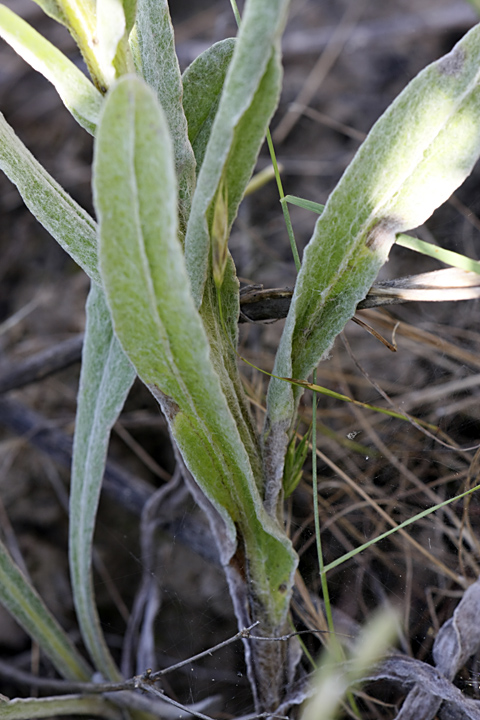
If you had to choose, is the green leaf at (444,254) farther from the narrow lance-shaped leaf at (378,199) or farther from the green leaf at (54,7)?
the green leaf at (54,7)

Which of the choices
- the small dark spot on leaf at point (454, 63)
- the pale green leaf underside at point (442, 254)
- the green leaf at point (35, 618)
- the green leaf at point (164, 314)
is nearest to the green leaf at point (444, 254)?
the pale green leaf underside at point (442, 254)

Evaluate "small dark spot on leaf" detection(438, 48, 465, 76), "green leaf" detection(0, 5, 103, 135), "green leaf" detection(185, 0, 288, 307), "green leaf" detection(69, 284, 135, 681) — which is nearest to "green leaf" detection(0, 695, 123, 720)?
"green leaf" detection(69, 284, 135, 681)

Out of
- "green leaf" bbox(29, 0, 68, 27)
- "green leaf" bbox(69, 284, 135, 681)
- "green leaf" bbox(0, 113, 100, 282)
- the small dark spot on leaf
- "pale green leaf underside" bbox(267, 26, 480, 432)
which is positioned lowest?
"green leaf" bbox(69, 284, 135, 681)

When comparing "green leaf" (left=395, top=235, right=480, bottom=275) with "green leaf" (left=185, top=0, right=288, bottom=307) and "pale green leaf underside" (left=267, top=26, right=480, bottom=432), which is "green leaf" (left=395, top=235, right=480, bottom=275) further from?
"green leaf" (left=185, top=0, right=288, bottom=307)

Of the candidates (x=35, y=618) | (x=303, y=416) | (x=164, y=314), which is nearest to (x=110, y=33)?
(x=164, y=314)

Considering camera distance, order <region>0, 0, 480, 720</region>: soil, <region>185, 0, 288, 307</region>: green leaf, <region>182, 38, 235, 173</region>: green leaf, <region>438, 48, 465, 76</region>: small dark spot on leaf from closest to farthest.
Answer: <region>185, 0, 288, 307</region>: green leaf
<region>438, 48, 465, 76</region>: small dark spot on leaf
<region>182, 38, 235, 173</region>: green leaf
<region>0, 0, 480, 720</region>: soil

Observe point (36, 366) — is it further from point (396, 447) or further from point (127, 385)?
point (396, 447)
